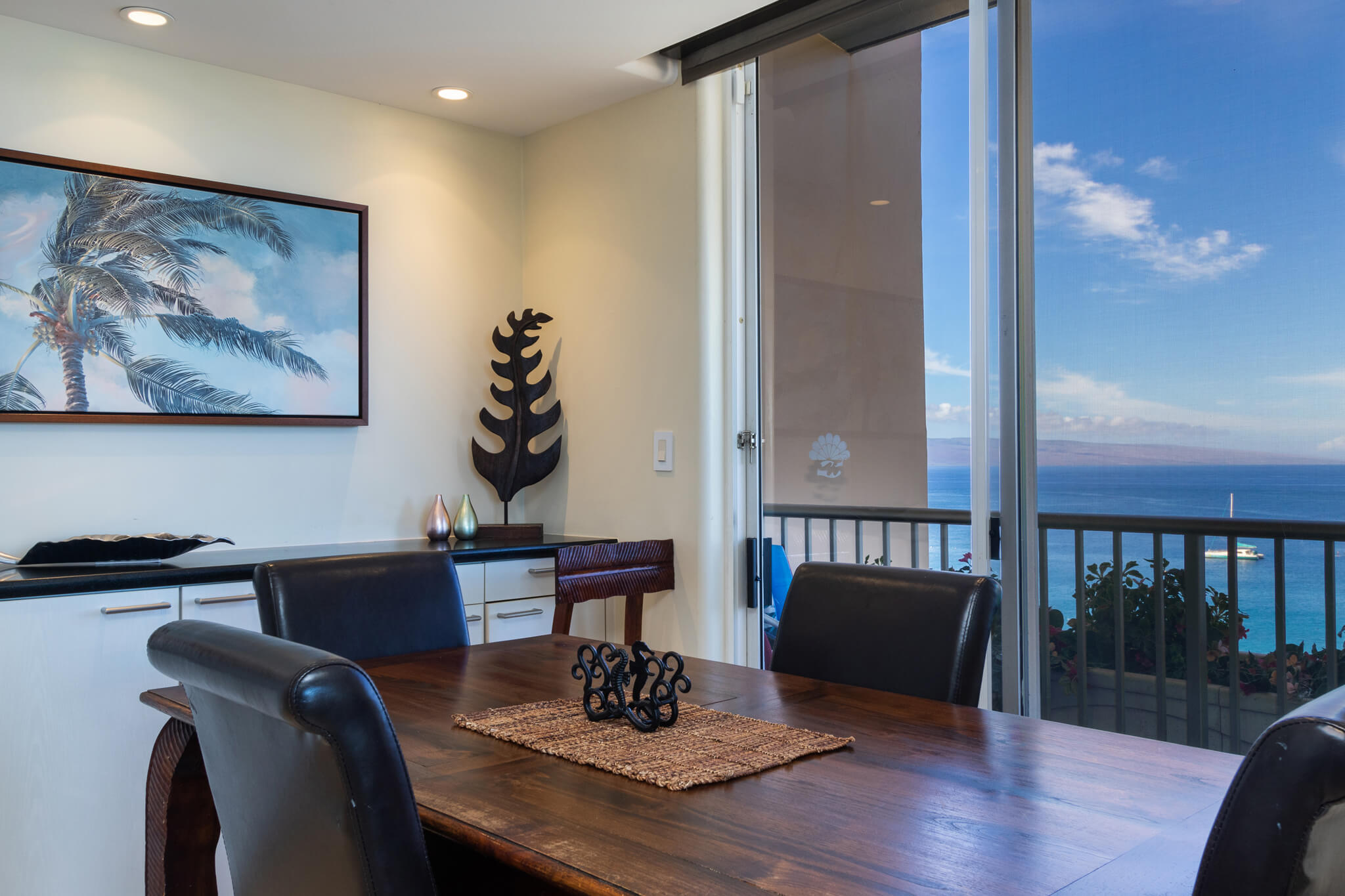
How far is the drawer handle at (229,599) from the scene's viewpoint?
2.61 metres

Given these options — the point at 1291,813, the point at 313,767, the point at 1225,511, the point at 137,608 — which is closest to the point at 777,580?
the point at 1225,511

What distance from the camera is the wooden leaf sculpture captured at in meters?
3.68

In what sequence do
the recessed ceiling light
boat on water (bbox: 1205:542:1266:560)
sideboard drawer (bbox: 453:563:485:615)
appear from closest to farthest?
boat on water (bbox: 1205:542:1266:560)
the recessed ceiling light
sideboard drawer (bbox: 453:563:485:615)

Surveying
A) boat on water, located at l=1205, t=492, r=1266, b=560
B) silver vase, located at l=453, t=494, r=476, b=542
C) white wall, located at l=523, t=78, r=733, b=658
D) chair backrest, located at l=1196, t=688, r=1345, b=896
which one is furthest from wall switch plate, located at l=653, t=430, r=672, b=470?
chair backrest, located at l=1196, t=688, r=1345, b=896

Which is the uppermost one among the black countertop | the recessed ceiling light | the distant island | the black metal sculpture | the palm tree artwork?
the recessed ceiling light

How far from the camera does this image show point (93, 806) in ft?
8.02

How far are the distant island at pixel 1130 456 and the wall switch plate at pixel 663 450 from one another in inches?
38.4

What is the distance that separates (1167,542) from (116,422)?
2833 millimetres

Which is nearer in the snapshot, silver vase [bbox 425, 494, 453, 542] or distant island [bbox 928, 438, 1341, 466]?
distant island [bbox 928, 438, 1341, 466]

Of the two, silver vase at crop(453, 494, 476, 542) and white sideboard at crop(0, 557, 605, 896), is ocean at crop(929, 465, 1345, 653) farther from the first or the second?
white sideboard at crop(0, 557, 605, 896)

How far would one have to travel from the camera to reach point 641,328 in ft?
11.4

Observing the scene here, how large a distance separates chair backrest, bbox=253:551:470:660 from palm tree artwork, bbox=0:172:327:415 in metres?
1.22

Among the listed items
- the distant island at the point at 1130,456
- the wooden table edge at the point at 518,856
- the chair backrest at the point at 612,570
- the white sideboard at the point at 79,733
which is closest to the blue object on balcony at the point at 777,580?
the chair backrest at the point at 612,570

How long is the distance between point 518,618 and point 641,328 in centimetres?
107
